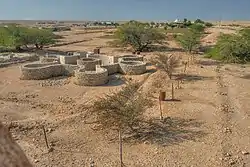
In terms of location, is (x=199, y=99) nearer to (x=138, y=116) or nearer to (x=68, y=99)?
(x=138, y=116)

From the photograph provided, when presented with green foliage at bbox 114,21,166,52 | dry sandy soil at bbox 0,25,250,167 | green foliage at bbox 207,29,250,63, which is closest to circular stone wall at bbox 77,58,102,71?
dry sandy soil at bbox 0,25,250,167

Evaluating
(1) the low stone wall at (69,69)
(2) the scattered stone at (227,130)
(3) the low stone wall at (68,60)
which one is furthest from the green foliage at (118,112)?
(3) the low stone wall at (68,60)

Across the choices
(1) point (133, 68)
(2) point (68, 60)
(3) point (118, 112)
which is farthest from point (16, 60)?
(3) point (118, 112)

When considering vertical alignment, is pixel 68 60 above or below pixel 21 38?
below

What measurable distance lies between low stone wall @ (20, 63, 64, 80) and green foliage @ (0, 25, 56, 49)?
54.3 feet

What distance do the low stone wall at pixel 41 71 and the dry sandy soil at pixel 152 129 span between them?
1240mm

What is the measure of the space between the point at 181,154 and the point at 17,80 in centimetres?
1549

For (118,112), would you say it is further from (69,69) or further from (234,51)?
(234,51)

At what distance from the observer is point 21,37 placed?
39906mm

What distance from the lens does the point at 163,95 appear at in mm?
16828

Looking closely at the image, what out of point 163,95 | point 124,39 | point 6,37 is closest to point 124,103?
point 163,95

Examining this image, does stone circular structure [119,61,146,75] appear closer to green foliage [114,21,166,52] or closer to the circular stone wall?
the circular stone wall

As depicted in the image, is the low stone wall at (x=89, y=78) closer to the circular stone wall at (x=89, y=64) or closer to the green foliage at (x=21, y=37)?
the circular stone wall at (x=89, y=64)

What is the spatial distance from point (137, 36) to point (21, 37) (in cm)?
1430
